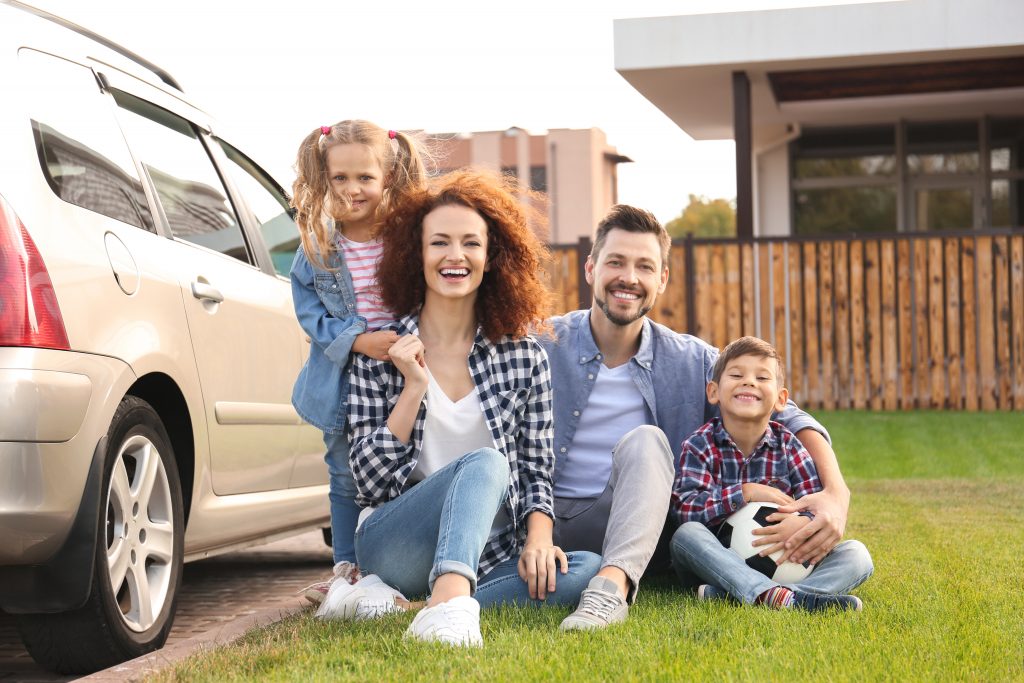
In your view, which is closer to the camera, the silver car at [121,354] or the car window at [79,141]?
the silver car at [121,354]

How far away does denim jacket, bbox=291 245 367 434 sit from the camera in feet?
13.0

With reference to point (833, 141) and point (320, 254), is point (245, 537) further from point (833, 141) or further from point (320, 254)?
point (833, 141)

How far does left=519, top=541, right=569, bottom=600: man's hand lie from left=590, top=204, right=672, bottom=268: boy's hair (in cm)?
120

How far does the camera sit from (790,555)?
382 centimetres

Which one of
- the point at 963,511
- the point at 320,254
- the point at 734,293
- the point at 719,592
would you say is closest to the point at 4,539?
the point at 320,254

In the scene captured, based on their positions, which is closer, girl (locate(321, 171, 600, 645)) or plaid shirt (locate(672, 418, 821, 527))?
girl (locate(321, 171, 600, 645))

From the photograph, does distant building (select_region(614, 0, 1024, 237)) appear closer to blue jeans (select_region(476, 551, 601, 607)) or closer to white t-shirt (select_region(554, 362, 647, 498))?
white t-shirt (select_region(554, 362, 647, 498))

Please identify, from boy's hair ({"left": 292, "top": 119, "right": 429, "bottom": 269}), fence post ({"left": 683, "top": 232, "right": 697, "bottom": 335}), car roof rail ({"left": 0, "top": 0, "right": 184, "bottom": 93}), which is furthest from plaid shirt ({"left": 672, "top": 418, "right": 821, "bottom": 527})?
fence post ({"left": 683, "top": 232, "right": 697, "bottom": 335})

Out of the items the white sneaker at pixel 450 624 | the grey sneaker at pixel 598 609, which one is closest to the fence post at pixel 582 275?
the grey sneaker at pixel 598 609

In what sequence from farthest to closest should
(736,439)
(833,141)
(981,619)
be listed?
(833,141) < (736,439) < (981,619)

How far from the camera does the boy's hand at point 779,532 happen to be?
3.79 m

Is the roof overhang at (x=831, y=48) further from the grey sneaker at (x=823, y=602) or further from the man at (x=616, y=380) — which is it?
the grey sneaker at (x=823, y=602)

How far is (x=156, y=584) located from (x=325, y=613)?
1.80 ft

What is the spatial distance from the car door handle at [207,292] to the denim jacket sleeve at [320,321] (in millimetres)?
267
